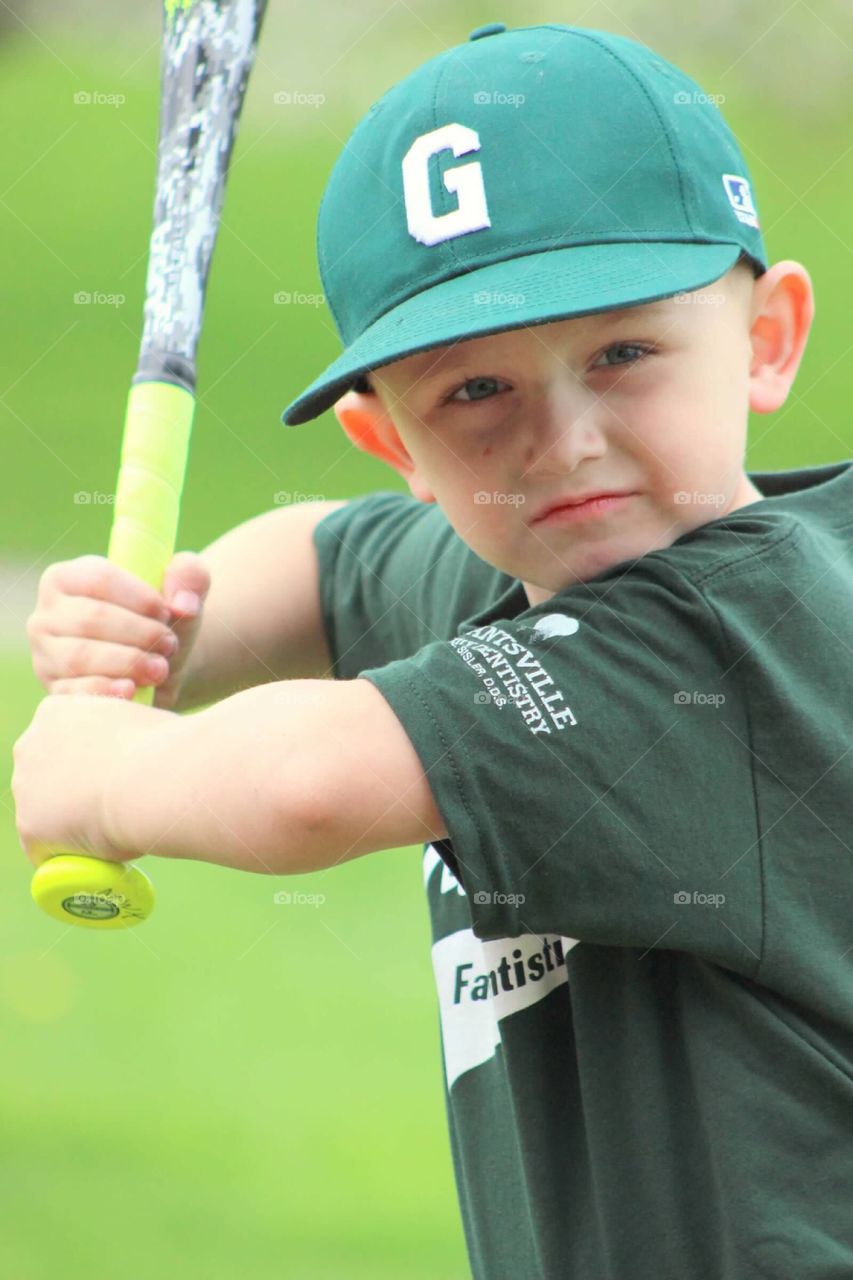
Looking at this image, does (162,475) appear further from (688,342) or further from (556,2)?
(556,2)

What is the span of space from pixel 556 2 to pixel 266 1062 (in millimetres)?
2736

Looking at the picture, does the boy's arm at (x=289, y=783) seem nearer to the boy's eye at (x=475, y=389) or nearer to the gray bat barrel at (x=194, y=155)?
the boy's eye at (x=475, y=389)

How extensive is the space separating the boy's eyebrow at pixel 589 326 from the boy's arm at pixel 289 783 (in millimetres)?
144

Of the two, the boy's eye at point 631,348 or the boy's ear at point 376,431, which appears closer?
the boy's eye at point 631,348

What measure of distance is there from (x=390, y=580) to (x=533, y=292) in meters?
0.33

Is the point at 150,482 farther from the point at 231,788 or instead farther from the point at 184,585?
the point at 231,788

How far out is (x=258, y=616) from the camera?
0.85m

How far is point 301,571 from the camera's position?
880 millimetres

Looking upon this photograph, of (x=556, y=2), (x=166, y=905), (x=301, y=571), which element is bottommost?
(x=301, y=571)

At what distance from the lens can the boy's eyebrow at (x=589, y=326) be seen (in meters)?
0.57

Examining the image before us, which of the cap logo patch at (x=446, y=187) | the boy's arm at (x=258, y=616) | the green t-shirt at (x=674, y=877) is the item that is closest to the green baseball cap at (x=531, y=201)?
the cap logo patch at (x=446, y=187)

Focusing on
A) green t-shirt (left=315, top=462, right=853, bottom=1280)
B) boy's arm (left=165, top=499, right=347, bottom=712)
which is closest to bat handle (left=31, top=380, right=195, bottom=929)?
boy's arm (left=165, top=499, right=347, bottom=712)

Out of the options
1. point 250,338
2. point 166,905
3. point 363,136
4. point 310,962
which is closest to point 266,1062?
point 310,962

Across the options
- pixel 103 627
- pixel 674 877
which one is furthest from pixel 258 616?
pixel 674 877
